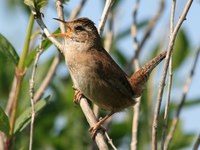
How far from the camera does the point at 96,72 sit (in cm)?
444

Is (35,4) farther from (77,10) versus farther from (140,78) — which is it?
(140,78)

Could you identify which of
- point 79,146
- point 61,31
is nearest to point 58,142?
point 79,146

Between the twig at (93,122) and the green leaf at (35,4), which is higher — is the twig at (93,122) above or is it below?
below

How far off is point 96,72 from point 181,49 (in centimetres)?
123

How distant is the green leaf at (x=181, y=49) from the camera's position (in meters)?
5.28

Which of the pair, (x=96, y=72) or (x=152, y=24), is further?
(x=152, y=24)

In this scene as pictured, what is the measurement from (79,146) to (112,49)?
1120 mm

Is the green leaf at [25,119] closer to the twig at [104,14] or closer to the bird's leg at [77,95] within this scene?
the bird's leg at [77,95]

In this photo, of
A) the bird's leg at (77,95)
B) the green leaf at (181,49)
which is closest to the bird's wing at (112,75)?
the bird's leg at (77,95)

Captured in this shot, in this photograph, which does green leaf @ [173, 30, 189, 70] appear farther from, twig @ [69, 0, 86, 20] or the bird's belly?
twig @ [69, 0, 86, 20]

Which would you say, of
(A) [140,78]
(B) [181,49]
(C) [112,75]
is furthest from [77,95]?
(B) [181,49]

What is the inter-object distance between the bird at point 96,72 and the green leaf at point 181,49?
2.36 feet

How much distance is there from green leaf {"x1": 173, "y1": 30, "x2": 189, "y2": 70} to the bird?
72 centimetres

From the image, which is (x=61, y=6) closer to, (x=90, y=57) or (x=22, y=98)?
(x=90, y=57)
